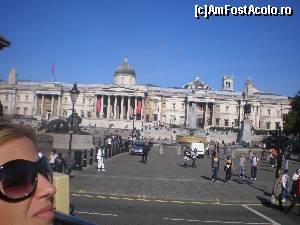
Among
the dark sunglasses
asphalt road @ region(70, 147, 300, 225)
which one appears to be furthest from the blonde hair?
asphalt road @ region(70, 147, 300, 225)

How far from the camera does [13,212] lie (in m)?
1.78

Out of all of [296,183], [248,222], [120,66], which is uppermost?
[120,66]

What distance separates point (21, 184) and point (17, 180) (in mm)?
28

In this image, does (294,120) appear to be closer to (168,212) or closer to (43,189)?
(168,212)

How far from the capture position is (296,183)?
60.6 ft

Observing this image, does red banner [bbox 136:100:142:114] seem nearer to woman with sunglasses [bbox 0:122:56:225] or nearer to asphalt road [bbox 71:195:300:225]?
A: asphalt road [bbox 71:195:300:225]

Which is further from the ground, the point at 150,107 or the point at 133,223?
the point at 150,107

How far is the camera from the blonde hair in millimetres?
1850

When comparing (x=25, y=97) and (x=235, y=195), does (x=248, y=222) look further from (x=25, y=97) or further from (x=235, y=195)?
(x=25, y=97)

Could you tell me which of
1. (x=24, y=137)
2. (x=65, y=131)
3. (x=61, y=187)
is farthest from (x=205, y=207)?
(x=65, y=131)

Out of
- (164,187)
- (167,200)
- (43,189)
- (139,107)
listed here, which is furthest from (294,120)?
(43,189)

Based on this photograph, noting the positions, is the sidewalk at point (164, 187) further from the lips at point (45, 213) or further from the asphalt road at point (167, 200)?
the lips at point (45, 213)

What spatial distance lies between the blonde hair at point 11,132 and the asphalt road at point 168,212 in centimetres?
1103

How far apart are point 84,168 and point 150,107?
10652 centimetres
